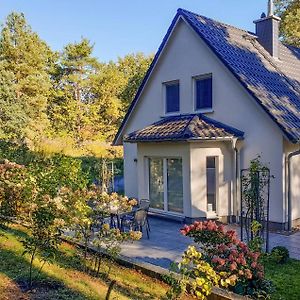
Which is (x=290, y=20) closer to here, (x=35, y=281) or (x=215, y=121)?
(x=215, y=121)

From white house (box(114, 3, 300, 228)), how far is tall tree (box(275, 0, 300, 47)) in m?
13.7

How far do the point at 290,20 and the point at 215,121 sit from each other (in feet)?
64.2

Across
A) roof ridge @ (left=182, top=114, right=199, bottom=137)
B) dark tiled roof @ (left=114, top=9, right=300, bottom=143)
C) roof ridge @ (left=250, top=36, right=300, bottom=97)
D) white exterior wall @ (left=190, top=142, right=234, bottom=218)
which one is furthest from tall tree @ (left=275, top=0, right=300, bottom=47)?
white exterior wall @ (left=190, top=142, right=234, bottom=218)

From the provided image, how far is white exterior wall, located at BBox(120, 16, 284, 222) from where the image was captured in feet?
40.9

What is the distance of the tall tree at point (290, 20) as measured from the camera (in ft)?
93.8

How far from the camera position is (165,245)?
34.8 feet

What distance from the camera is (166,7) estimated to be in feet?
67.6

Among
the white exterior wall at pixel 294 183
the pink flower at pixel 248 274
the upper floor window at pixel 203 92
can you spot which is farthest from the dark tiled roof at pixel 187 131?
the pink flower at pixel 248 274

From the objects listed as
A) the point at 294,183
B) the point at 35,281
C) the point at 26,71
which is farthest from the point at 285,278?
the point at 26,71

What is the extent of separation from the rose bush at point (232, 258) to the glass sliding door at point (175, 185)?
6.95 meters

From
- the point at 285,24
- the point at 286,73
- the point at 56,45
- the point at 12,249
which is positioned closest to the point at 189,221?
the point at 12,249

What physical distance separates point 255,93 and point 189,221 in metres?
5.42

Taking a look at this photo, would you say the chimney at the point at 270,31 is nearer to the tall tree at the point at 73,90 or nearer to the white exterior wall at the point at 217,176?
the white exterior wall at the point at 217,176

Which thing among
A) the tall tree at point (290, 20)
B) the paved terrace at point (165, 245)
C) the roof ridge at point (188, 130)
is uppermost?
the tall tree at point (290, 20)
